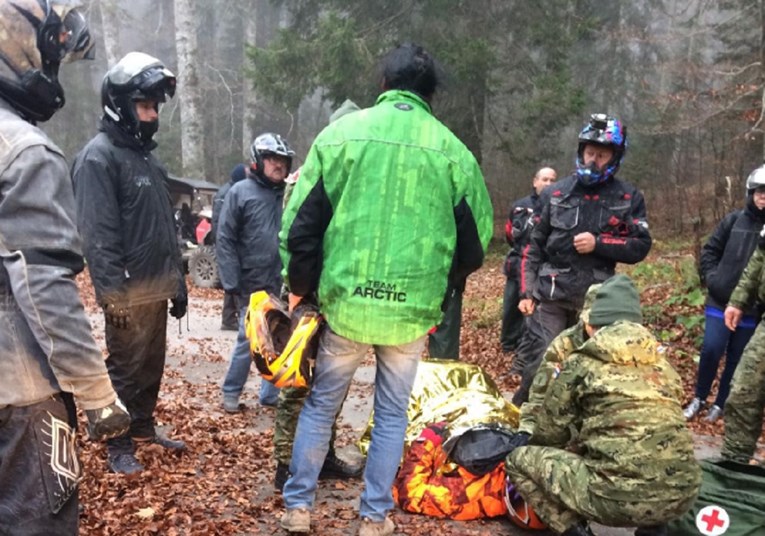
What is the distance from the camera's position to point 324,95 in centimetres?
1762

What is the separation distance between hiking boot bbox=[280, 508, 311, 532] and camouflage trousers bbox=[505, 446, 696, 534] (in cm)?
114

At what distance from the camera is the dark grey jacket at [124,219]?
→ 4.25 m

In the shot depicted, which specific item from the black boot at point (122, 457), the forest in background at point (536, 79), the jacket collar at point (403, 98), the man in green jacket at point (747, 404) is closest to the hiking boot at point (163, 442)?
the black boot at point (122, 457)

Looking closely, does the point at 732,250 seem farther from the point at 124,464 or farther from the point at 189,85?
the point at 189,85

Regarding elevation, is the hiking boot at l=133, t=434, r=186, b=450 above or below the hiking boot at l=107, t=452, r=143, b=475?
below

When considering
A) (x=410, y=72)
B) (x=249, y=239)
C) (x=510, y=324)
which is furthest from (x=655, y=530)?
(x=510, y=324)

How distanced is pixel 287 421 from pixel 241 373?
2.05 metres

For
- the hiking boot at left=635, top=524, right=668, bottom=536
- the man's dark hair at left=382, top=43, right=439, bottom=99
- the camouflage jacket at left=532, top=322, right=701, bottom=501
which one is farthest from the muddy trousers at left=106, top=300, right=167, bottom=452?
the hiking boot at left=635, top=524, right=668, bottom=536

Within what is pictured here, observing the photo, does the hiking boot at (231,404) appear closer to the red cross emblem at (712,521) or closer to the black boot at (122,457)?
the black boot at (122,457)

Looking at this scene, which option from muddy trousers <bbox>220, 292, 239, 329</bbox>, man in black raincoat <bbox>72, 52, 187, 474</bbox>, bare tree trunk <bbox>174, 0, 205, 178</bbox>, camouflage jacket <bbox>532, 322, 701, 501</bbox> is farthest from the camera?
bare tree trunk <bbox>174, 0, 205, 178</bbox>

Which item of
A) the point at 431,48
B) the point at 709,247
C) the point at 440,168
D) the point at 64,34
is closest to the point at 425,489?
the point at 440,168

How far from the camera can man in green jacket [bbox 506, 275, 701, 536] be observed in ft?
10.8

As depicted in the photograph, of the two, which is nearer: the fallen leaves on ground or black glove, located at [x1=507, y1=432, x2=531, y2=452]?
the fallen leaves on ground

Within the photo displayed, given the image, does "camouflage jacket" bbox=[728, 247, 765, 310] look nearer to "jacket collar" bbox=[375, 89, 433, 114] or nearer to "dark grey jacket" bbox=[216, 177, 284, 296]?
"jacket collar" bbox=[375, 89, 433, 114]
